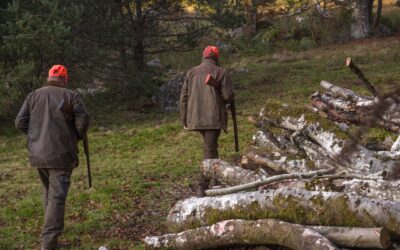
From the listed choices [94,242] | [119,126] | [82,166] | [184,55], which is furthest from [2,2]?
[94,242]

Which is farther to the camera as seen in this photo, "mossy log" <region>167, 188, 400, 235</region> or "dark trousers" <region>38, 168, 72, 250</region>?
"dark trousers" <region>38, 168, 72, 250</region>

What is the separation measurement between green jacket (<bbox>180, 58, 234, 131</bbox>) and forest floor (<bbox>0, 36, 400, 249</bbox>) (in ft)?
3.79

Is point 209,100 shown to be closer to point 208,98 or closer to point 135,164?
point 208,98

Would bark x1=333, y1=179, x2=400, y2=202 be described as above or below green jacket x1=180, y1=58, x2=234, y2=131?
below

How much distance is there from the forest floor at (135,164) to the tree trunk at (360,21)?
14.9 ft

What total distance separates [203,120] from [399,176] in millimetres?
3250

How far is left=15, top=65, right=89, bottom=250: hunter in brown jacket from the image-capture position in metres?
7.47

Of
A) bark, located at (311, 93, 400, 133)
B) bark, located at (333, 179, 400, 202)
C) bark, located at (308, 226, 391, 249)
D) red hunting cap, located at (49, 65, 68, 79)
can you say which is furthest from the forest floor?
bark, located at (308, 226, 391, 249)

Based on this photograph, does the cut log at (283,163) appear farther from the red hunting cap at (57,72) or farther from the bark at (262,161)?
the red hunting cap at (57,72)

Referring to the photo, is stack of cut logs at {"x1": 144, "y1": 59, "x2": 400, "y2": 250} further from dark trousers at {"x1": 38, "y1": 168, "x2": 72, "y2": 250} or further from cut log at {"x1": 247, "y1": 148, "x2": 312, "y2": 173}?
dark trousers at {"x1": 38, "y1": 168, "x2": 72, "y2": 250}

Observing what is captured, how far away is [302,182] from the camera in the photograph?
23.4ft

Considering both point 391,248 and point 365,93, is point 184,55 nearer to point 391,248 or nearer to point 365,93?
point 365,93

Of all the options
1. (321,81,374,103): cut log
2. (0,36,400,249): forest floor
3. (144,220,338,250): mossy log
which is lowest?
(0,36,400,249): forest floor

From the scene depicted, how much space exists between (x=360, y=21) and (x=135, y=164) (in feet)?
67.5
